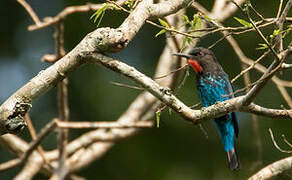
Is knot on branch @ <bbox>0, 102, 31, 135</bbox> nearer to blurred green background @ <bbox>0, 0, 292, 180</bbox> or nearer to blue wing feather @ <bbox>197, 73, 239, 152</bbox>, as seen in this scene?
blue wing feather @ <bbox>197, 73, 239, 152</bbox>

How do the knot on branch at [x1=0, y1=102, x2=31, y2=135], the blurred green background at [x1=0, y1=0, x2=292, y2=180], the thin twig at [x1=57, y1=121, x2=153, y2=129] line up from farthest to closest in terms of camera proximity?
the blurred green background at [x1=0, y1=0, x2=292, y2=180] → the thin twig at [x1=57, y1=121, x2=153, y2=129] → the knot on branch at [x1=0, y1=102, x2=31, y2=135]

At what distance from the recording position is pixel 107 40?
8.77 feet

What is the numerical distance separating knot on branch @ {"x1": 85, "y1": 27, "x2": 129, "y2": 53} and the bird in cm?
246

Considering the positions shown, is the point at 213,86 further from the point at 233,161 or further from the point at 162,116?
the point at 162,116

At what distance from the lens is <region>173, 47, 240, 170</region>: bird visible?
17.0 ft

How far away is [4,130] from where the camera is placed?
261 cm

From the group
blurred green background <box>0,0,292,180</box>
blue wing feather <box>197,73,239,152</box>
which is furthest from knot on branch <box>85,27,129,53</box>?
blurred green background <box>0,0,292,180</box>

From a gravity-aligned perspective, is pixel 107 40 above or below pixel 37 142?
below

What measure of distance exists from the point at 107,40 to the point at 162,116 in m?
4.68

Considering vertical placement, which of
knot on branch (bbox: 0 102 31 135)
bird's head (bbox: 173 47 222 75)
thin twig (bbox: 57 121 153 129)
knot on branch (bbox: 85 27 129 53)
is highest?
bird's head (bbox: 173 47 222 75)

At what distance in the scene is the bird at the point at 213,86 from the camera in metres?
→ 5.20

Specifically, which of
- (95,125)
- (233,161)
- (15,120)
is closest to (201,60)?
(233,161)

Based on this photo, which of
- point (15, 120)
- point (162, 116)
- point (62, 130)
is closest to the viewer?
point (15, 120)

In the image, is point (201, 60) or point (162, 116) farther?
point (162, 116)
